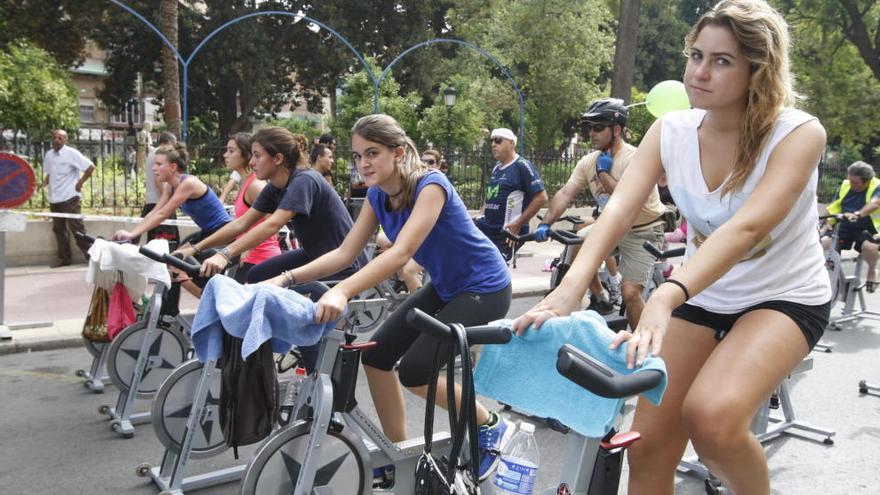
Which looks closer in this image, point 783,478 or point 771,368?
point 771,368

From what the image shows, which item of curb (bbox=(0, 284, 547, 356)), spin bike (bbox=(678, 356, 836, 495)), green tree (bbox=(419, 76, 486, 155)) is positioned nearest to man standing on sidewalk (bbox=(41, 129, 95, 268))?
curb (bbox=(0, 284, 547, 356))

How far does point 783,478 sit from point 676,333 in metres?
2.33

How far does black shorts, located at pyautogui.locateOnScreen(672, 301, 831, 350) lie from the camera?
7.47 feet

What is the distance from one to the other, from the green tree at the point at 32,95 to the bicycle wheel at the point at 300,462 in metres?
21.2

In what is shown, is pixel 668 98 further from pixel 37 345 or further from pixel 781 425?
pixel 37 345

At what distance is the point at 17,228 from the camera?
6672 millimetres

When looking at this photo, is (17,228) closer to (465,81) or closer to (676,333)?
(676,333)

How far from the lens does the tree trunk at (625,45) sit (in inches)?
582

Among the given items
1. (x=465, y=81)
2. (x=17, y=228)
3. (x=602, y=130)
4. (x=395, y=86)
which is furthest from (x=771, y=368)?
(x=465, y=81)

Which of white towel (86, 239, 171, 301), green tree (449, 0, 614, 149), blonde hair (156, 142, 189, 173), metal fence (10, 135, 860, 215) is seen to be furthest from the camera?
green tree (449, 0, 614, 149)

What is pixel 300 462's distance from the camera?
3.04 meters

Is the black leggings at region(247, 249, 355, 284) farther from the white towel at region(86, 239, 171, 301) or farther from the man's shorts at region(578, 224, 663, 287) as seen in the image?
the man's shorts at region(578, 224, 663, 287)

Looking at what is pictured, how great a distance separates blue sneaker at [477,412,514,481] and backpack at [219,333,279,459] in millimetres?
902

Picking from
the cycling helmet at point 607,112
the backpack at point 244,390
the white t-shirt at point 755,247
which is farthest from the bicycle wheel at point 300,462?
the cycling helmet at point 607,112
